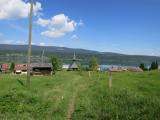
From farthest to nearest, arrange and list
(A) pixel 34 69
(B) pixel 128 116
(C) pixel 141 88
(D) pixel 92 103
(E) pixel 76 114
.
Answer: (A) pixel 34 69
(C) pixel 141 88
(D) pixel 92 103
(E) pixel 76 114
(B) pixel 128 116

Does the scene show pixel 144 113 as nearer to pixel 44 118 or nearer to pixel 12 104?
pixel 44 118

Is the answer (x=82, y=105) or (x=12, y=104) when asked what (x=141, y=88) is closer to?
(x=82, y=105)

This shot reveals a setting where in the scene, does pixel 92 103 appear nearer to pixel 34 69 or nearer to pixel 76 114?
pixel 76 114

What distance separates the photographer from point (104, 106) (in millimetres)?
19688

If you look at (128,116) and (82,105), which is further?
(82,105)

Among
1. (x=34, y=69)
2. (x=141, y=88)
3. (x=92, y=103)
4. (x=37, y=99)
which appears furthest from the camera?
(x=34, y=69)

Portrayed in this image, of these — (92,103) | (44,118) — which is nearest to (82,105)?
(92,103)

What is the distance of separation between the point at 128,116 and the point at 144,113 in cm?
101

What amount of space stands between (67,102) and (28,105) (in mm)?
2650

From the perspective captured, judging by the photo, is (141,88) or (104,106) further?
(141,88)

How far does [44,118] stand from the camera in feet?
55.8

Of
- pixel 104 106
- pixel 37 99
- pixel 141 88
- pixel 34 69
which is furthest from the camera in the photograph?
pixel 34 69

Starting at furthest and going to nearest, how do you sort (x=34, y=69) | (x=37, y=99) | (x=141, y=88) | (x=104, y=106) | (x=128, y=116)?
(x=34, y=69) → (x=141, y=88) → (x=37, y=99) → (x=104, y=106) → (x=128, y=116)

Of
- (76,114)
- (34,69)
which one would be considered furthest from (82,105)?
(34,69)
